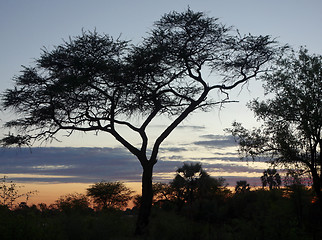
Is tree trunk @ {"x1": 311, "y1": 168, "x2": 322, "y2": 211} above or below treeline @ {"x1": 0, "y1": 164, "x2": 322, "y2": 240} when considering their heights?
above

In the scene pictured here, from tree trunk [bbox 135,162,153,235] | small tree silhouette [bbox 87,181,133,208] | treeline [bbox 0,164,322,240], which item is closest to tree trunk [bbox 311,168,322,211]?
treeline [bbox 0,164,322,240]

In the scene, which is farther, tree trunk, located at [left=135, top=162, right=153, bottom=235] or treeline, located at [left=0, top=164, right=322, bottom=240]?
tree trunk, located at [left=135, top=162, right=153, bottom=235]

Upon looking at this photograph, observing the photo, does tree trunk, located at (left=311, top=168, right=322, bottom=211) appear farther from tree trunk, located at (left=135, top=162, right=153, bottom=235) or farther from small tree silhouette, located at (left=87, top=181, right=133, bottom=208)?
small tree silhouette, located at (left=87, top=181, right=133, bottom=208)

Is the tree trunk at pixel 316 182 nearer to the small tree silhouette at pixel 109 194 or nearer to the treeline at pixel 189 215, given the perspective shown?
the treeline at pixel 189 215

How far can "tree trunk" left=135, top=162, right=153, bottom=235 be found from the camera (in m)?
19.7

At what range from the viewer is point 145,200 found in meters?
20.1

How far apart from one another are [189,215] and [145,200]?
4446mm

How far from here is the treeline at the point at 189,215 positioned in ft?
39.4

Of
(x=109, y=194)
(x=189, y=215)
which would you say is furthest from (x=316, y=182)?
(x=109, y=194)

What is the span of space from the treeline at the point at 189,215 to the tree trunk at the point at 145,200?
469 millimetres

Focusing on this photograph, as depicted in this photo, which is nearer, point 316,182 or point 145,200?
point 145,200

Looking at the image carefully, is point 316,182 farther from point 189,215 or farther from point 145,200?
point 145,200

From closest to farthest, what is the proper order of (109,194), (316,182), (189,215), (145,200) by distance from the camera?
(145,200) → (316,182) → (189,215) → (109,194)

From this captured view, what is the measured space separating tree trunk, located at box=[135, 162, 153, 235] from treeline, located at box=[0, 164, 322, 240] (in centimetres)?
47
